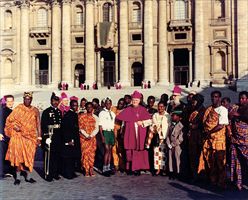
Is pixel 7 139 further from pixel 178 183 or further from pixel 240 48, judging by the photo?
pixel 240 48

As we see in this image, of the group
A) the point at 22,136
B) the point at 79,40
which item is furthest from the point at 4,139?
the point at 79,40

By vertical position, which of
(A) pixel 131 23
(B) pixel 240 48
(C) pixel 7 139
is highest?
(A) pixel 131 23

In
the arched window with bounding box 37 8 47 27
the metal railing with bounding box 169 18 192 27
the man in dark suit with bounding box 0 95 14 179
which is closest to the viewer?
the man in dark suit with bounding box 0 95 14 179

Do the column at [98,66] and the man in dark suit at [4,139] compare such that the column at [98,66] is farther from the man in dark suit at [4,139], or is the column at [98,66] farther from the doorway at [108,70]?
the man in dark suit at [4,139]

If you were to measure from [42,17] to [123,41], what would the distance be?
9.80 meters

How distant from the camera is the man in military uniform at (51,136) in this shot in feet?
33.0

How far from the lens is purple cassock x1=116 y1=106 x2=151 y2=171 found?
10.5m

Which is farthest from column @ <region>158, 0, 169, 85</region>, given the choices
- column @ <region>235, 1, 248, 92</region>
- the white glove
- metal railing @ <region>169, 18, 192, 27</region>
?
the white glove

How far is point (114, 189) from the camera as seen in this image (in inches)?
353

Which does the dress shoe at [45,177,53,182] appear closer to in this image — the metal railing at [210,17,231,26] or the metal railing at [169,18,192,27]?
the metal railing at [169,18,192,27]

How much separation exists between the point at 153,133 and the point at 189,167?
1.19 m

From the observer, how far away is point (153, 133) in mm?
10523

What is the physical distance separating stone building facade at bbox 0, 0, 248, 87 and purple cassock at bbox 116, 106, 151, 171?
3210cm

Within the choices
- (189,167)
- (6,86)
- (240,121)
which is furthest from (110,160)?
(6,86)
